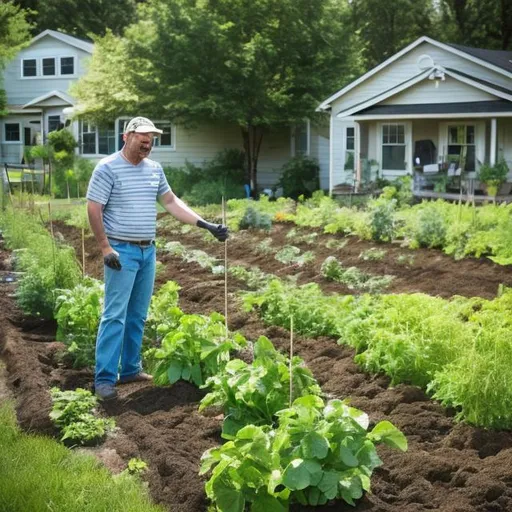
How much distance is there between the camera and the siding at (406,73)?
2550 centimetres

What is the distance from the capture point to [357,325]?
24.3 feet

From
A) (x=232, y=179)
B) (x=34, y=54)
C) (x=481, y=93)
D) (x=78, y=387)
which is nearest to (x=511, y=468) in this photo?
(x=78, y=387)

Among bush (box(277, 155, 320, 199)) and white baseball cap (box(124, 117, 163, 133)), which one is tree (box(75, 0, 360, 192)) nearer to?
bush (box(277, 155, 320, 199))

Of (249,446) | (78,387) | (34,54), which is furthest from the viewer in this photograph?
(34,54)

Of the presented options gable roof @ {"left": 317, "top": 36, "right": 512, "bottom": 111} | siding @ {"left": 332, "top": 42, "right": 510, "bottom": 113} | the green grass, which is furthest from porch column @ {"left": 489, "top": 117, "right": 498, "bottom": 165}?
the green grass

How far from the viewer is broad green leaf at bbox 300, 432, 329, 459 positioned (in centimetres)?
449

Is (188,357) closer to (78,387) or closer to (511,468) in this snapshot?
(78,387)

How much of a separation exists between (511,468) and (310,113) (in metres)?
24.2

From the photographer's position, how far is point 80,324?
803 centimetres

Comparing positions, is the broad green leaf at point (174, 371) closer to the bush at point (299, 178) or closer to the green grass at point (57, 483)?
the green grass at point (57, 483)

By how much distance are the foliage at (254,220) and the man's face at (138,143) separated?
34.6ft

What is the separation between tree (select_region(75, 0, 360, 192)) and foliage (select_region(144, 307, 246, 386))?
20.1m

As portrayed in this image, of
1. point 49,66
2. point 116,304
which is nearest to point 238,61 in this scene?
point 49,66

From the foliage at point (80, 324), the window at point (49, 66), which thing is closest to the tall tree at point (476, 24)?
the window at point (49, 66)
